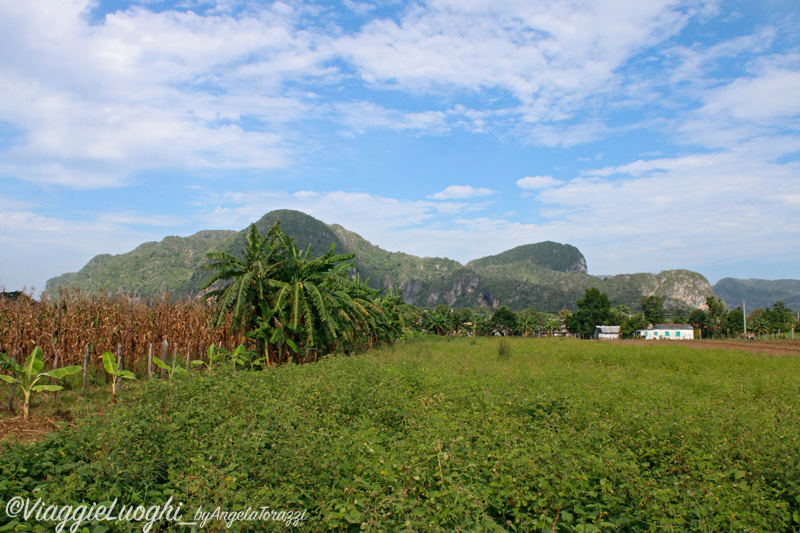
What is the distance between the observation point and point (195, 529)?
3410 mm

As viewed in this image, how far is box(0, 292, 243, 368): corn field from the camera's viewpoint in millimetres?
10586

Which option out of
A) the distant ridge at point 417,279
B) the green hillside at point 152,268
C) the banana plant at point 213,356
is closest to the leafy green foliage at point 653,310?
the distant ridge at point 417,279

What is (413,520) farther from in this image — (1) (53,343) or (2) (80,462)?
(1) (53,343)

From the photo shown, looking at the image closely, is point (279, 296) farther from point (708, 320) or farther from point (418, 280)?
point (418, 280)

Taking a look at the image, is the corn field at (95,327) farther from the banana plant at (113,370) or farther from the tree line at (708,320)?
the tree line at (708,320)

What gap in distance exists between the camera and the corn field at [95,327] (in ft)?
34.7

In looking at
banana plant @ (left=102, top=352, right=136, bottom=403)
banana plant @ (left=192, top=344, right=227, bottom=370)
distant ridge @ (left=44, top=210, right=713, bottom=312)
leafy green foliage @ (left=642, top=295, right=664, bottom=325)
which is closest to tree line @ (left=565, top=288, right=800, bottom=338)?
leafy green foliage @ (left=642, top=295, right=664, bottom=325)

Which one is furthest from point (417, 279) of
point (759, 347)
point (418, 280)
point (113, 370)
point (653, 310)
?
point (113, 370)

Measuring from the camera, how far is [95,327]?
38.1 feet

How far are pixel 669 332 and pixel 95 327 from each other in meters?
81.5

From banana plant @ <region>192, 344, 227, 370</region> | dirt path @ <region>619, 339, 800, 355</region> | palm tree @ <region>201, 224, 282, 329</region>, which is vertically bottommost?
dirt path @ <region>619, 339, 800, 355</region>

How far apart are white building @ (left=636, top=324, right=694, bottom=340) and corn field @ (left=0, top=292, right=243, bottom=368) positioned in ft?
239

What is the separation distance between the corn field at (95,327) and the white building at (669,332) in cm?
7283

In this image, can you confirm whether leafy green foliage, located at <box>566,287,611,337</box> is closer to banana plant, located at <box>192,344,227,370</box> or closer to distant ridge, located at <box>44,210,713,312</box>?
distant ridge, located at <box>44,210,713,312</box>
